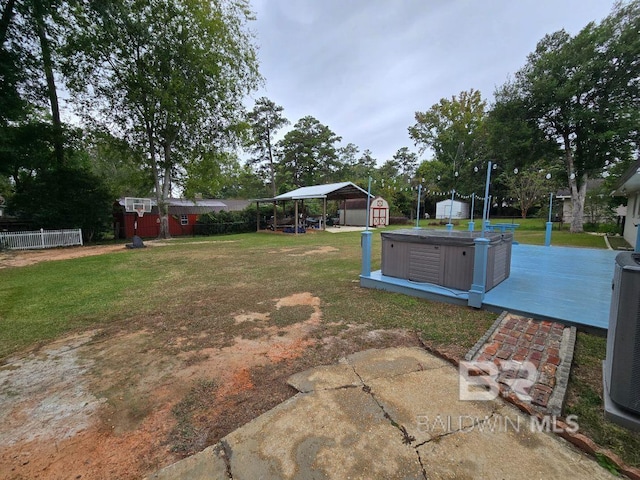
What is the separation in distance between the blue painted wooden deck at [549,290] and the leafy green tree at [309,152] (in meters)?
28.2

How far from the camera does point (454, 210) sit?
29.5m

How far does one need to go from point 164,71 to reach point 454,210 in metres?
28.1

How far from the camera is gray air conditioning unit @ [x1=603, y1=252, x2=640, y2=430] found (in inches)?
60.7

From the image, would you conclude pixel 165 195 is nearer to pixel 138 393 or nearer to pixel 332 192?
pixel 332 192

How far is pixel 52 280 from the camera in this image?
604 cm

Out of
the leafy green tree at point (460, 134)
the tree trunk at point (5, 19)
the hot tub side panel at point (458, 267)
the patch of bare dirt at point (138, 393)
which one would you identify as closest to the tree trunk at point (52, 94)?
the tree trunk at point (5, 19)

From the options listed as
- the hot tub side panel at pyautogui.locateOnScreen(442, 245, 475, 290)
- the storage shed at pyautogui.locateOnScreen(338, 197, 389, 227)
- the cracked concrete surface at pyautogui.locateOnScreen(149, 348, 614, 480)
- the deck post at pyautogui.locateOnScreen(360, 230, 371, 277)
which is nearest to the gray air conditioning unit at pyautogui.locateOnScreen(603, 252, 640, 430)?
the cracked concrete surface at pyautogui.locateOnScreen(149, 348, 614, 480)

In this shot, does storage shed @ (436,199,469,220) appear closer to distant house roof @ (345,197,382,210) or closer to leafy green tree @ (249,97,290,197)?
distant house roof @ (345,197,382,210)

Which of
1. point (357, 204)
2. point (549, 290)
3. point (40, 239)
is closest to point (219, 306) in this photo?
point (549, 290)

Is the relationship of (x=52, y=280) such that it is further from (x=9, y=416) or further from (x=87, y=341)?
(x=9, y=416)

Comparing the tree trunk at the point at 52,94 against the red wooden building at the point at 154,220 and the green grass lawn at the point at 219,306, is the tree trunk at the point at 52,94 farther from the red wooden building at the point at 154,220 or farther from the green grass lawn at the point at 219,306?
the green grass lawn at the point at 219,306

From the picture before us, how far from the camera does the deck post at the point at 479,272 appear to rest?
3684 millimetres

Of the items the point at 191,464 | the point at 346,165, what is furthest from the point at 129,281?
the point at 346,165

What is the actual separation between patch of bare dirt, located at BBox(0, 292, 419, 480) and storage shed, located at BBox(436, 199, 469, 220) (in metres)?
25.7
